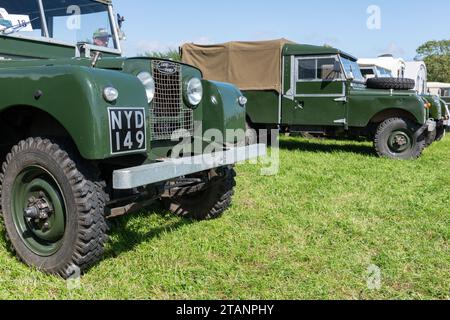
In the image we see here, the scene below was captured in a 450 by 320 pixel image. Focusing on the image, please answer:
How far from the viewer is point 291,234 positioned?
12.5 ft

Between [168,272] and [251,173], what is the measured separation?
3515 millimetres

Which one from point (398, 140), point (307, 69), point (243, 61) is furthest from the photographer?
point (243, 61)

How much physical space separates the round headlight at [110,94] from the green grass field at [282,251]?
3.74ft

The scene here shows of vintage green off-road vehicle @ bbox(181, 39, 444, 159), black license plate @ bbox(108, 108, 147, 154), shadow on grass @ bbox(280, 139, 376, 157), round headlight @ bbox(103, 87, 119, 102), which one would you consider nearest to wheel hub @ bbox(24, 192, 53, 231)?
black license plate @ bbox(108, 108, 147, 154)

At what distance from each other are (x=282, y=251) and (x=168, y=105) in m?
1.38

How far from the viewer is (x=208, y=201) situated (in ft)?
13.4

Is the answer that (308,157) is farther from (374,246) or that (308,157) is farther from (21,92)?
(21,92)

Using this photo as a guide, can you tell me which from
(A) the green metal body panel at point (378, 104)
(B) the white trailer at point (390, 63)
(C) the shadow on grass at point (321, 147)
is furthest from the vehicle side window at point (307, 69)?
(B) the white trailer at point (390, 63)

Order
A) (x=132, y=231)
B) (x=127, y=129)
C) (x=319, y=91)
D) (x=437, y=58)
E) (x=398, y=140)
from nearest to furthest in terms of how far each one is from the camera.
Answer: (x=127, y=129) < (x=132, y=231) < (x=398, y=140) < (x=319, y=91) < (x=437, y=58)

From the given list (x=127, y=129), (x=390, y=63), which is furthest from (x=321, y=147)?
(x=390, y=63)

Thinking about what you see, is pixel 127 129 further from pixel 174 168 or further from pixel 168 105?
pixel 168 105

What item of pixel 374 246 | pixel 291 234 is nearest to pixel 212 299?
pixel 291 234

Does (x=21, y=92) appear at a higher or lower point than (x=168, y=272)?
higher
